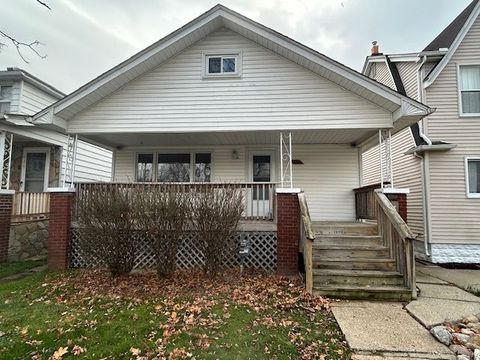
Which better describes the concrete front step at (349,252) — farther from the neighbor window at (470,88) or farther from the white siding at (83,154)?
the white siding at (83,154)

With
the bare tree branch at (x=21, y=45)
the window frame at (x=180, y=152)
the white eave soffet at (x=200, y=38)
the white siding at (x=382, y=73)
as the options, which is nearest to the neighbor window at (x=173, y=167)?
the window frame at (x=180, y=152)

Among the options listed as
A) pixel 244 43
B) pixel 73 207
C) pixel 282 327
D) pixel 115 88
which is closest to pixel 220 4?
pixel 244 43

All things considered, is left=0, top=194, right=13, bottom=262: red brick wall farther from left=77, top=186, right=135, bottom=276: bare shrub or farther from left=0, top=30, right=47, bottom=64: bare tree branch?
left=0, top=30, right=47, bottom=64: bare tree branch

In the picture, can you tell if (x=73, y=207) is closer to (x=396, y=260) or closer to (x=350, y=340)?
(x=350, y=340)

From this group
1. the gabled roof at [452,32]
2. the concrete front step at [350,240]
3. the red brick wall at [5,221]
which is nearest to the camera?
the concrete front step at [350,240]

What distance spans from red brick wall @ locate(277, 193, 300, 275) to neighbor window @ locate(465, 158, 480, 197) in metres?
6.35

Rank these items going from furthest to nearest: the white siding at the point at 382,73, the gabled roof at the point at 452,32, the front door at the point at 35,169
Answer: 1. the white siding at the point at 382,73
2. the front door at the point at 35,169
3. the gabled roof at the point at 452,32

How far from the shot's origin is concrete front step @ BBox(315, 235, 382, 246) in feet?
22.7

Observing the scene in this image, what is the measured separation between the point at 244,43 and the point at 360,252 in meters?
6.31

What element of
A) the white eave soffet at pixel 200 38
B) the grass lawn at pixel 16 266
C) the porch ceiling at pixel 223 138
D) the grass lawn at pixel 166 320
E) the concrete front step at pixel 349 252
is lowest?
the grass lawn at pixel 16 266

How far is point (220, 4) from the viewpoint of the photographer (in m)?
7.97

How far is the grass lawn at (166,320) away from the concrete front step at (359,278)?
536 millimetres

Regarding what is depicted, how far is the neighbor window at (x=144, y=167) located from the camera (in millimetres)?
10688

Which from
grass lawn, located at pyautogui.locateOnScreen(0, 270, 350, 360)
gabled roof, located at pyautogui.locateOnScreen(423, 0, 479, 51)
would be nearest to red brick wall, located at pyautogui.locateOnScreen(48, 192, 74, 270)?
grass lawn, located at pyautogui.locateOnScreen(0, 270, 350, 360)
